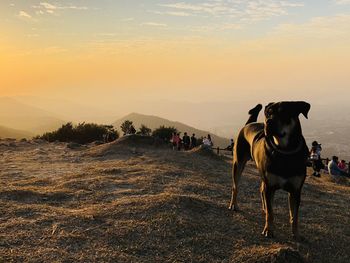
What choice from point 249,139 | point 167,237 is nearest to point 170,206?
point 167,237

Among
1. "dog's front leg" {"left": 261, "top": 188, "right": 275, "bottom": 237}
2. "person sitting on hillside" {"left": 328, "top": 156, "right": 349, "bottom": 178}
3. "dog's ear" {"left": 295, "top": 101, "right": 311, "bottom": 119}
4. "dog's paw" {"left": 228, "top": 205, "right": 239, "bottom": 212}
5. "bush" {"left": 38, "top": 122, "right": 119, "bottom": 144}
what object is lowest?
"bush" {"left": 38, "top": 122, "right": 119, "bottom": 144}

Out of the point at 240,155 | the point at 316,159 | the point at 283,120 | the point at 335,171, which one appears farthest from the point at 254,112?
the point at 316,159

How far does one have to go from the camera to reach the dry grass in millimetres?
7336

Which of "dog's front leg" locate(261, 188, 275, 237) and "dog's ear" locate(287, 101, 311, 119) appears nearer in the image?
"dog's ear" locate(287, 101, 311, 119)

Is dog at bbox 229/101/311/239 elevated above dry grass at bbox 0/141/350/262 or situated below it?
above

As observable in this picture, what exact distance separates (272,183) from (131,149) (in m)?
16.4

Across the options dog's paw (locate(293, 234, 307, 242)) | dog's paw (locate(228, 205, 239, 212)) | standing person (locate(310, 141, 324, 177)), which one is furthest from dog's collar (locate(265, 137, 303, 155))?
standing person (locate(310, 141, 324, 177))

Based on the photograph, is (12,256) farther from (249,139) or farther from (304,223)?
(304,223)

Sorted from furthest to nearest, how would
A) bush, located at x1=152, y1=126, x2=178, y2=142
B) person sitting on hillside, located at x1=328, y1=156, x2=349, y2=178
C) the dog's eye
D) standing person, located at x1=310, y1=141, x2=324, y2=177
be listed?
bush, located at x1=152, y1=126, x2=178, y2=142, standing person, located at x1=310, y1=141, x2=324, y2=177, person sitting on hillside, located at x1=328, y1=156, x2=349, y2=178, the dog's eye

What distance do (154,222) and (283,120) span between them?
11.9ft

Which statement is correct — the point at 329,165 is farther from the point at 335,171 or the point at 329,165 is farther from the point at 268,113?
the point at 268,113

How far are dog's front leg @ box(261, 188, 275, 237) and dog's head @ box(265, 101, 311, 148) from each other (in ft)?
3.66

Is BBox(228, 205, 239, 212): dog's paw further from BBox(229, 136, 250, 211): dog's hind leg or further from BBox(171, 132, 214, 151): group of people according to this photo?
BBox(171, 132, 214, 151): group of people

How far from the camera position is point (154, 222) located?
8750 mm
